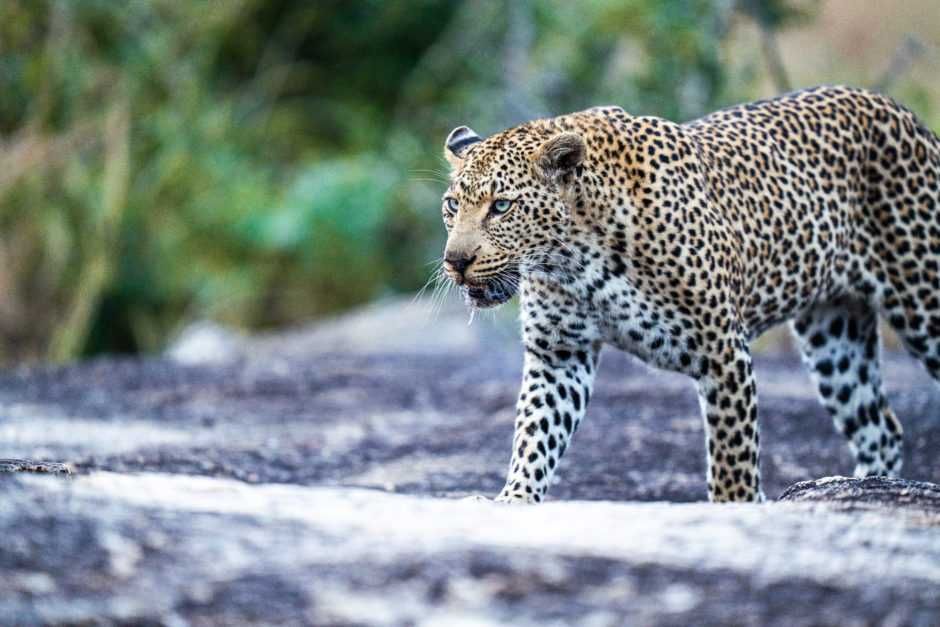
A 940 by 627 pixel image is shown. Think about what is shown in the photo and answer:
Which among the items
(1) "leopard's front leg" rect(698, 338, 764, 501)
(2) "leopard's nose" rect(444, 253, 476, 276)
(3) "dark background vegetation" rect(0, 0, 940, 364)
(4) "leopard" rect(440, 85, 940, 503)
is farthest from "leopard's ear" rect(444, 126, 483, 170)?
(3) "dark background vegetation" rect(0, 0, 940, 364)

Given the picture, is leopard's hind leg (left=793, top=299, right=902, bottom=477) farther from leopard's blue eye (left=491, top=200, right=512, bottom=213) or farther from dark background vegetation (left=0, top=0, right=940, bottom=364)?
dark background vegetation (left=0, top=0, right=940, bottom=364)

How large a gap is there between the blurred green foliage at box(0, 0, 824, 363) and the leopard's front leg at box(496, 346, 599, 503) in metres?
8.26

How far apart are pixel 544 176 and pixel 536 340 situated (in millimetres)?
698

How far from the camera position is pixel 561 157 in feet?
15.4

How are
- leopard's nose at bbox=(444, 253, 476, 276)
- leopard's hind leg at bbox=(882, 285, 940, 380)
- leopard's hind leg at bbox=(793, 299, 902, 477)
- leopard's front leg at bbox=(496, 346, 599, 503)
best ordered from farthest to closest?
leopard's hind leg at bbox=(793, 299, 902, 477), leopard's hind leg at bbox=(882, 285, 940, 380), leopard's front leg at bbox=(496, 346, 599, 503), leopard's nose at bbox=(444, 253, 476, 276)

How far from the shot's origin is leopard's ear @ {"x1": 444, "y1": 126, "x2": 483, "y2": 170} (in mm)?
Result: 5020

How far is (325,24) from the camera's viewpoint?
67.0ft

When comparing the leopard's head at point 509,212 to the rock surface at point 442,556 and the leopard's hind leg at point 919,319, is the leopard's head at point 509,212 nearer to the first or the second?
the rock surface at point 442,556

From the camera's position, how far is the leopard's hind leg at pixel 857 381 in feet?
20.1

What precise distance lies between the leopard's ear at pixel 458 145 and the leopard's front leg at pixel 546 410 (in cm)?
83

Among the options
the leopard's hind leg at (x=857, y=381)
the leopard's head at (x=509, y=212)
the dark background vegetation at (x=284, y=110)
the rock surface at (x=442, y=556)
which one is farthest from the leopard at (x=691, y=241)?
the dark background vegetation at (x=284, y=110)

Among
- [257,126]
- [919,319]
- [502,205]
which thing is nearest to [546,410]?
[502,205]

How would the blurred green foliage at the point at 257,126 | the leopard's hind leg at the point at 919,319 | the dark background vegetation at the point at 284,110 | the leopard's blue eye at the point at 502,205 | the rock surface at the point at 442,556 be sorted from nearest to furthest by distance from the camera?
the rock surface at the point at 442,556, the leopard's blue eye at the point at 502,205, the leopard's hind leg at the point at 919,319, the dark background vegetation at the point at 284,110, the blurred green foliage at the point at 257,126

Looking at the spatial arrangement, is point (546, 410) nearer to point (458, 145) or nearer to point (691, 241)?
point (691, 241)
